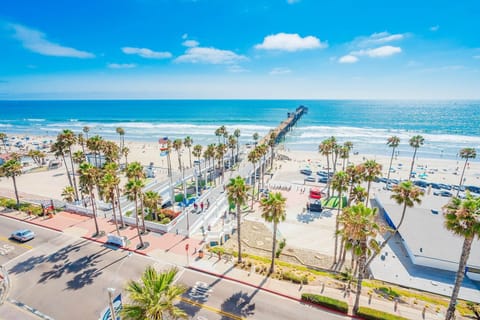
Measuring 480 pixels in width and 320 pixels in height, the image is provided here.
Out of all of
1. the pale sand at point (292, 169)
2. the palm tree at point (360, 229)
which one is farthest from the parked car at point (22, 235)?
the palm tree at point (360, 229)

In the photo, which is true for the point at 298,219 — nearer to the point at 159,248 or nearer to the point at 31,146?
the point at 159,248

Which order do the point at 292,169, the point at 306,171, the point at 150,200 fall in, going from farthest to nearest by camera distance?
1. the point at 292,169
2. the point at 306,171
3. the point at 150,200

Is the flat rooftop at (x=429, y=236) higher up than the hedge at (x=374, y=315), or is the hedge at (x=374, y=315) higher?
the hedge at (x=374, y=315)

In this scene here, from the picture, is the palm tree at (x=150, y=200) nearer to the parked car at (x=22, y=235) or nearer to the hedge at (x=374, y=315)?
the parked car at (x=22, y=235)

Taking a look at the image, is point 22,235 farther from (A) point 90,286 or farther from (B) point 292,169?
(B) point 292,169

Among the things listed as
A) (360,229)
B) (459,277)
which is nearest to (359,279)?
(360,229)

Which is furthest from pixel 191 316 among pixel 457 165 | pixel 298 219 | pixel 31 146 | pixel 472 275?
pixel 31 146

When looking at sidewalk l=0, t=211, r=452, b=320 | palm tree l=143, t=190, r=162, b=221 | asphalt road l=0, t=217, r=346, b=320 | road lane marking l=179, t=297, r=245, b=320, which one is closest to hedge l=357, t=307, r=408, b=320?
sidewalk l=0, t=211, r=452, b=320
